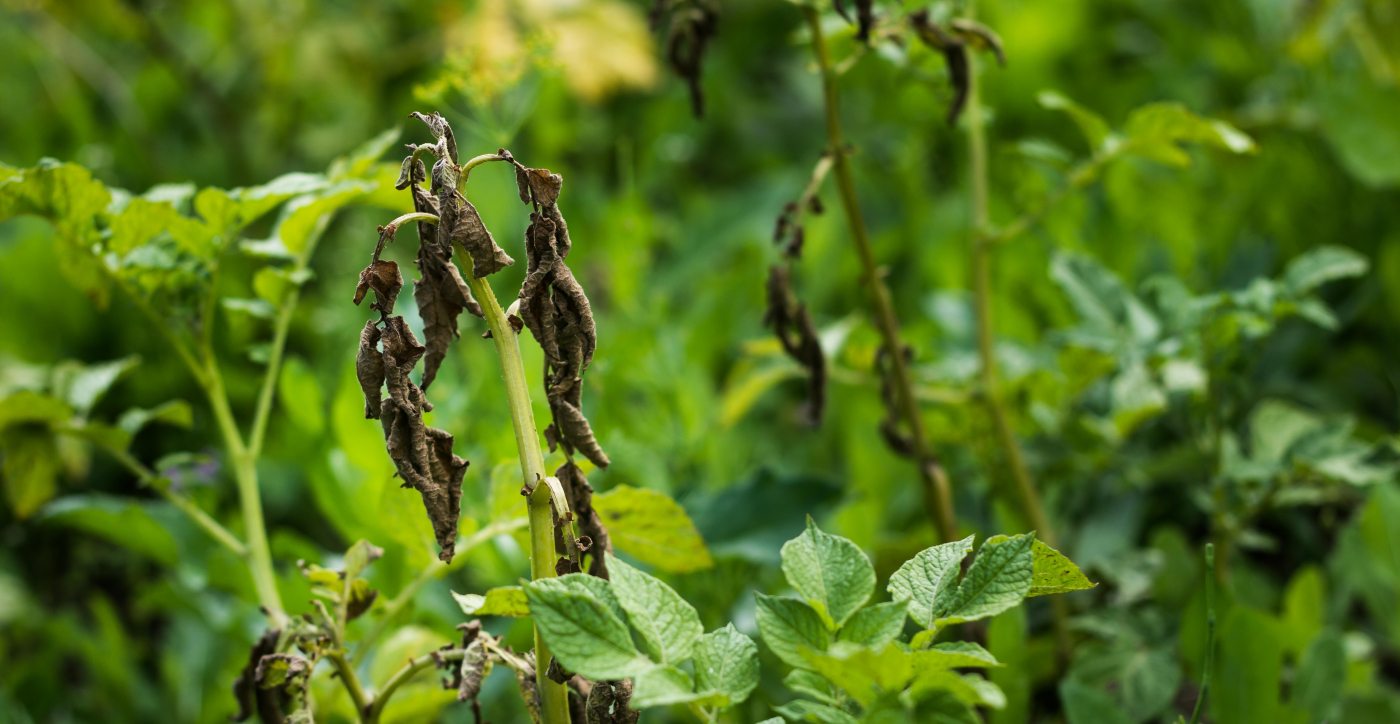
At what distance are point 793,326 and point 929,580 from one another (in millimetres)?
409

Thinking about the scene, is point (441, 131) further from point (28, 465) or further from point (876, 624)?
point (28, 465)

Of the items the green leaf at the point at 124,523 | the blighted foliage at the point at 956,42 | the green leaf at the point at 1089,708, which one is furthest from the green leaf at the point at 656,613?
the green leaf at the point at 124,523

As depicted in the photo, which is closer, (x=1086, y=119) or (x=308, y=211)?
(x=308, y=211)

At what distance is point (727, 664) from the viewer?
64 cm

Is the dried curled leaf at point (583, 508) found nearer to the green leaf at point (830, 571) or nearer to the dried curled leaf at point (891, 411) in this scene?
the green leaf at point (830, 571)

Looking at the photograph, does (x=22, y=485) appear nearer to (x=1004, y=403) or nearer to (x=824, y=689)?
(x=824, y=689)

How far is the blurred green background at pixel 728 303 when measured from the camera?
1.23 metres

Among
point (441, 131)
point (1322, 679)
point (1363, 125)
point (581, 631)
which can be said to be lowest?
point (1322, 679)

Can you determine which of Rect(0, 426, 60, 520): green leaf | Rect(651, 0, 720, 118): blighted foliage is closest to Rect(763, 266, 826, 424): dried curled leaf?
Rect(651, 0, 720, 118): blighted foliage

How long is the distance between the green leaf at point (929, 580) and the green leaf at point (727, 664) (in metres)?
0.08

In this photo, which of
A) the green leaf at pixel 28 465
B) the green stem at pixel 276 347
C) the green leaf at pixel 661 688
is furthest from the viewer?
the green leaf at pixel 28 465

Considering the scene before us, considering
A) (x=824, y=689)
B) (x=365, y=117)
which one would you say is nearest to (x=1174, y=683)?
(x=824, y=689)

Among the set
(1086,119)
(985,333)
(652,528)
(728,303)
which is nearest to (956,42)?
(1086,119)

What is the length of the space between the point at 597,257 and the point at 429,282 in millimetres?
1437
